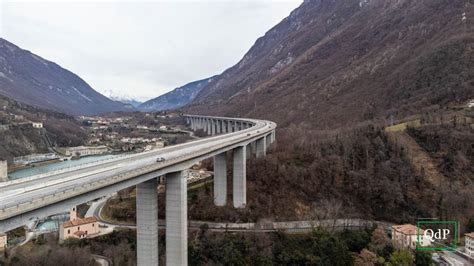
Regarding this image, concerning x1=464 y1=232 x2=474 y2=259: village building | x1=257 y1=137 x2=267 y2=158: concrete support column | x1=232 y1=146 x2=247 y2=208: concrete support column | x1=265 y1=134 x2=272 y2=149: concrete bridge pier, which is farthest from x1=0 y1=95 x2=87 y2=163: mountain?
x1=464 y1=232 x2=474 y2=259: village building

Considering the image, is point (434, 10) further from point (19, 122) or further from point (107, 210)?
point (19, 122)

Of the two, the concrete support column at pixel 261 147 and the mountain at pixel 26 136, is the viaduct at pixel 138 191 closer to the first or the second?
the concrete support column at pixel 261 147

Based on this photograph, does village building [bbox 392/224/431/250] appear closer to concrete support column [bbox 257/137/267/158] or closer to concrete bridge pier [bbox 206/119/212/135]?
concrete support column [bbox 257/137/267/158]

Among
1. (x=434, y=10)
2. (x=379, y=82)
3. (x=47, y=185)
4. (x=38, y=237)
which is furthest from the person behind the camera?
(x=434, y=10)

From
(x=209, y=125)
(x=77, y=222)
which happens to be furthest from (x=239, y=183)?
(x=209, y=125)

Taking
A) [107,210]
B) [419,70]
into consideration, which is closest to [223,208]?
[107,210]

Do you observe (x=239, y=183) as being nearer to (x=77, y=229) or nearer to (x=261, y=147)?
(x=261, y=147)

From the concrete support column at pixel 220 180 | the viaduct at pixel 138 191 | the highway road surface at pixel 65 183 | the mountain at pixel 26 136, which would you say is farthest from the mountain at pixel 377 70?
the highway road surface at pixel 65 183
